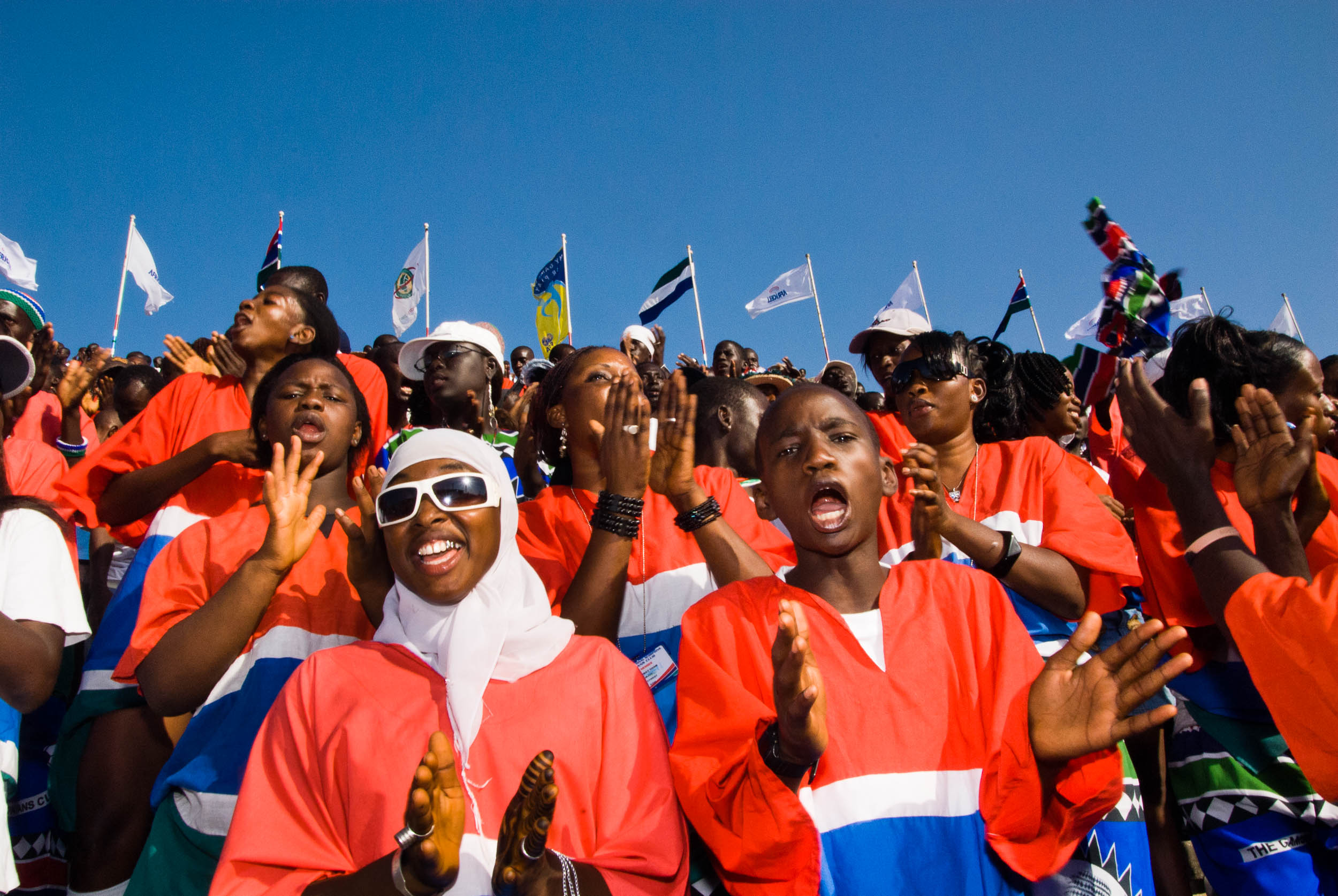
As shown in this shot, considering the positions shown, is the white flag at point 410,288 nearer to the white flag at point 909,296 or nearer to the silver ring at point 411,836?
the white flag at point 909,296

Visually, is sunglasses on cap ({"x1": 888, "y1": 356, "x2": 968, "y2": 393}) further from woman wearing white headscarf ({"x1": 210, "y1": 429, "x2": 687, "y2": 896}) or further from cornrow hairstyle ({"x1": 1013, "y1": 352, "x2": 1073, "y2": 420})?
woman wearing white headscarf ({"x1": 210, "y1": 429, "x2": 687, "y2": 896})

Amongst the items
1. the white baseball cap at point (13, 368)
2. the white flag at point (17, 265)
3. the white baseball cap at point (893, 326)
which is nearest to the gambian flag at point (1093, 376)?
the white baseball cap at point (893, 326)

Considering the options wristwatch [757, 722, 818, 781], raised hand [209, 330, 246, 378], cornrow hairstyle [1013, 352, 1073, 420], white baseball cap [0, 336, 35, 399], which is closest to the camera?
wristwatch [757, 722, 818, 781]

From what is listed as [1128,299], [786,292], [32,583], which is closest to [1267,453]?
[1128,299]

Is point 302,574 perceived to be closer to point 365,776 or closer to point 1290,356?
point 365,776

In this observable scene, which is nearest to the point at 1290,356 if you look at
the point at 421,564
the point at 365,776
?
the point at 421,564

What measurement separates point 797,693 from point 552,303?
12.1m

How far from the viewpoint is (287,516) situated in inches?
101

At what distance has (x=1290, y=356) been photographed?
295 cm

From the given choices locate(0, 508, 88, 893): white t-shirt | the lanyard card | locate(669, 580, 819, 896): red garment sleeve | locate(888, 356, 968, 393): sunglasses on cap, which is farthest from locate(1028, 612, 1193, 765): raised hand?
locate(0, 508, 88, 893): white t-shirt

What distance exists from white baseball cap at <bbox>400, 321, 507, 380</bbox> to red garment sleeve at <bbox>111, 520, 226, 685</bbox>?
289 cm

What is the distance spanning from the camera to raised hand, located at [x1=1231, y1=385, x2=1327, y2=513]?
7.56ft

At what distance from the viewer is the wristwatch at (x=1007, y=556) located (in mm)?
2818

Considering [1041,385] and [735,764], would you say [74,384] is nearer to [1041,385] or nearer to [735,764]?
[735,764]
